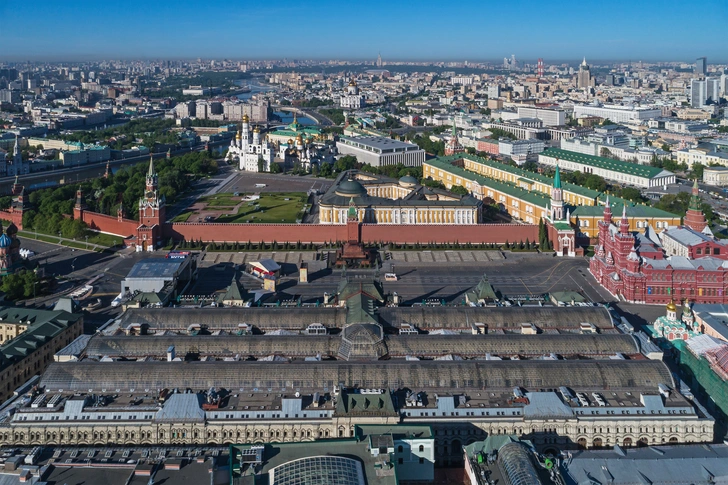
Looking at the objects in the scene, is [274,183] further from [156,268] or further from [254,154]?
[156,268]

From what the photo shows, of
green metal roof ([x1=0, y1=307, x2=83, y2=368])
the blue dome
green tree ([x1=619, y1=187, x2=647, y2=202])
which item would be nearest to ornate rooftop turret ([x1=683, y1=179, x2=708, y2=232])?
green tree ([x1=619, y1=187, x2=647, y2=202])

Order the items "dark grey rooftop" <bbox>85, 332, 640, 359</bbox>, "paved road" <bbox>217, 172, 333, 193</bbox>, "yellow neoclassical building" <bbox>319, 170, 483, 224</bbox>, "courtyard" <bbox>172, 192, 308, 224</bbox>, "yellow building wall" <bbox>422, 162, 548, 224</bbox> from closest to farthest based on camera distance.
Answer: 1. "dark grey rooftop" <bbox>85, 332, 640, 359</bbox>
2. "yellow neoclassical building" <bbox>319, 170, 483, 224</bbox>
3. "yellow building wall" <bbox>422, 162, 548, 224</bbox>
4. "courtyard" <bbox>172, 192, 308, 224</bbox>
5. "paved road" <bbox>217, 172, 333, 193</bbox>

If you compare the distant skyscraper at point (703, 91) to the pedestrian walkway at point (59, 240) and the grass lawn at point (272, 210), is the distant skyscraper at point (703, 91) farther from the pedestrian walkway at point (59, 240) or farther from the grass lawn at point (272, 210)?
the pedestrian walkway at point (59, 240)

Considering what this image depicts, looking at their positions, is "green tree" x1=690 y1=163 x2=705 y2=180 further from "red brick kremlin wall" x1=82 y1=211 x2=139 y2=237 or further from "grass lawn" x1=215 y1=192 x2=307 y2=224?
"red brick kremlin wall" x1=82 y1=211 x2=139 y2=237

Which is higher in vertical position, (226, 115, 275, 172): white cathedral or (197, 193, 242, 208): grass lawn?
(226, 115, 275, 172): white cathedral

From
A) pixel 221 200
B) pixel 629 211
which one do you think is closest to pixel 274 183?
pixel 221 200

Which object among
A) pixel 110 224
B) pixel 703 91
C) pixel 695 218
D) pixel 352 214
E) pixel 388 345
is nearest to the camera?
pixel 388 345
